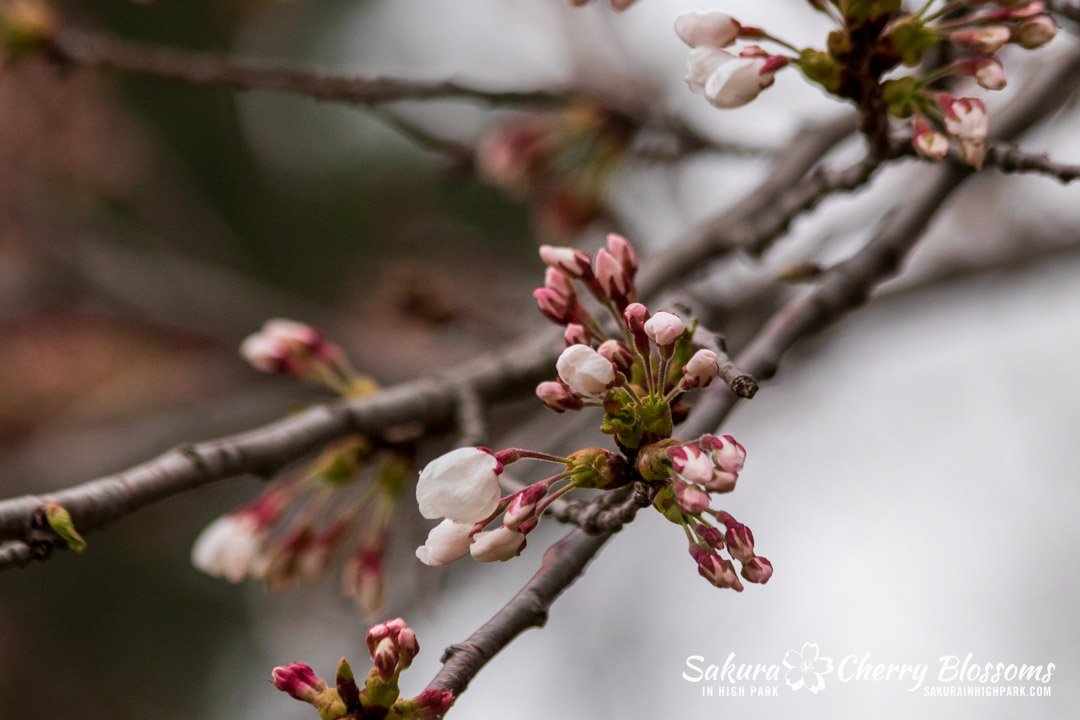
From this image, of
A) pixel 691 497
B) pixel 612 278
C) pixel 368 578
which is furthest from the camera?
→ pixel 368 578

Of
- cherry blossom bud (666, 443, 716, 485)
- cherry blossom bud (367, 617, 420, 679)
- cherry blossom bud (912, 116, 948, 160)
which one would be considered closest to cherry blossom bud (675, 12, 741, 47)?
cherry blossom bud (912, 116, 948, 160)

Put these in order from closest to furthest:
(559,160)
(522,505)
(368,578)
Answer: (522,505) → (368,578) → (559,160)

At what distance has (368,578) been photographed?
5.35ft

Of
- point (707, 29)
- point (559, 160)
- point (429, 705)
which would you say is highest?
point (559, 160)

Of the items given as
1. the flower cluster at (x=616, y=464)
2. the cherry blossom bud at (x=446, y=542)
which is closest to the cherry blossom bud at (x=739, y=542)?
the flower cluster at (x=616, y=464)

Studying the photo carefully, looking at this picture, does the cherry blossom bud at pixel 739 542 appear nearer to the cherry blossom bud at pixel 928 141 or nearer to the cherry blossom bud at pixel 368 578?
the cherry blossom bud at pixel 928 141

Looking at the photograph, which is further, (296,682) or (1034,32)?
(1034,32)

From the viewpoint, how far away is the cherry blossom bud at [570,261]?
45.1 inches

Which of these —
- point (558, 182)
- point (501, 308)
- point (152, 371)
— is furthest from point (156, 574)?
point (558, 182)

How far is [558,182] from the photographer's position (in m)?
2.76

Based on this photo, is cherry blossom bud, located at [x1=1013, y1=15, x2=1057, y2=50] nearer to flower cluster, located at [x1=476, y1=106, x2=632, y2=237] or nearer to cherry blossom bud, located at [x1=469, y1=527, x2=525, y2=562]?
cherry blossom bud, located at [x1=469, y1=527, x2=525, y2=562]

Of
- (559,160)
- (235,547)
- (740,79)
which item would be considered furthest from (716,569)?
(559,160)

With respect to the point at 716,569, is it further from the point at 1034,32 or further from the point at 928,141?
the point at 1034,32

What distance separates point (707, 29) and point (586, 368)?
0.46 metres
